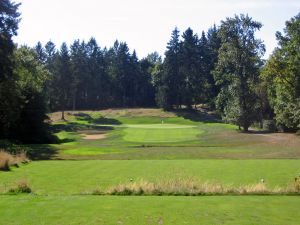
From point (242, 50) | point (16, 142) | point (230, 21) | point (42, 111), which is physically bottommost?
point (16, 142)

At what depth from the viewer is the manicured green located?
787 inches

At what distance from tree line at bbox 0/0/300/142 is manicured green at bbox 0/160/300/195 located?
2504 centimetres

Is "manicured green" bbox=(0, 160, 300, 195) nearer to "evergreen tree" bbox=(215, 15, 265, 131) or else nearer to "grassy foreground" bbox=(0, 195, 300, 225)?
"grassy foreground" bbox=(0, 195, 300, 225)

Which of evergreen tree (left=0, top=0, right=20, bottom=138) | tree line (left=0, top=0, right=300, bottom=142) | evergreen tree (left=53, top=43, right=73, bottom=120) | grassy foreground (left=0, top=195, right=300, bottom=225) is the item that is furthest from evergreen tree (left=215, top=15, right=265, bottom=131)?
grassy foreground (left=0, top=195, right=300, bottom=225)

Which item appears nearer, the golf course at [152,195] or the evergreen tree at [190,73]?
the golf course at [152,195]

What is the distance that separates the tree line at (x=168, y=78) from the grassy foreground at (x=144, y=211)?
36.4m

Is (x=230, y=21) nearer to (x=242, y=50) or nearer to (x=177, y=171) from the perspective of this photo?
(x=242, y=50)

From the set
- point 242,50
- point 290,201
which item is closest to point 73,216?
point 290,201

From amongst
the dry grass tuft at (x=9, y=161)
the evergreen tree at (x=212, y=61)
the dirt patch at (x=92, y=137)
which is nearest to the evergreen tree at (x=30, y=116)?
the dirt patch at (x=92, y=137)

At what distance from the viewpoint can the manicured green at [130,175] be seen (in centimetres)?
2000

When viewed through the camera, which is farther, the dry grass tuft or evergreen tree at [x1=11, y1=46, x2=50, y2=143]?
evergreen tree at [x1=11, y1=46, x2=50, y2=143]

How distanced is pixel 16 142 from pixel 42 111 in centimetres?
580

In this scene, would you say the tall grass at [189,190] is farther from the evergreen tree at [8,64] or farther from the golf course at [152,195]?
the evergreen tree at [8,64]

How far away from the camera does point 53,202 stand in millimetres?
13852
